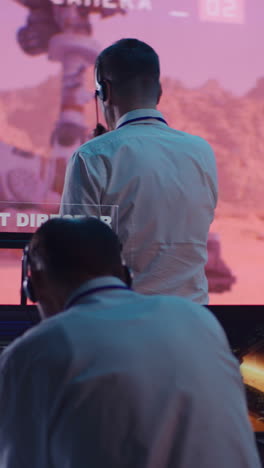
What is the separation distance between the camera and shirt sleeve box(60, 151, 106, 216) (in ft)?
5.29

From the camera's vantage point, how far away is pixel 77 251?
3.34 ft

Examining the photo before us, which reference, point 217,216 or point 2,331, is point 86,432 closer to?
point 2,331

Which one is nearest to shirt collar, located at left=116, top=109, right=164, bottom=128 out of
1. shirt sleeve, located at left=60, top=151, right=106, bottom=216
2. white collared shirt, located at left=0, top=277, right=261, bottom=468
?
shirt sleeve, located at left=60, top=151, right=106, bottom=216

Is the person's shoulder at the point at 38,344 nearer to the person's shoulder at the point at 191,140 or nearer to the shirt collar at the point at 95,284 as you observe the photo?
the shirt collar at the point at 95,284

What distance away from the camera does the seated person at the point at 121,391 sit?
0.92m

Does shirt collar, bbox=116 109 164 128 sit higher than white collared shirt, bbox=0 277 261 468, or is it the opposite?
shirt collar, bbox=116 109 164 128

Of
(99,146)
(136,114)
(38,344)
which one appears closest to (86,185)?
(99,146)

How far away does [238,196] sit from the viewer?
563 centimetres

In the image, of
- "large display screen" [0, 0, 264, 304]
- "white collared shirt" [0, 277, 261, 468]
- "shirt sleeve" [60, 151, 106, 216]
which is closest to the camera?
"white collared shirt" [0, 277, 261, 468]

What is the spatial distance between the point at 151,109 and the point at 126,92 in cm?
7

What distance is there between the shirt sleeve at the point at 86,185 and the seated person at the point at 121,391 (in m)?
0.61

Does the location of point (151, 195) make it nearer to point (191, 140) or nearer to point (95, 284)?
point (191, 140)

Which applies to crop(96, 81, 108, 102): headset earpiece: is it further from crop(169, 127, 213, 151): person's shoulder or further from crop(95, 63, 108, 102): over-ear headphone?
crop(169, 127, 213, 151): person's shoulder

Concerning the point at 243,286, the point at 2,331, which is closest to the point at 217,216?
the point at 243,286
